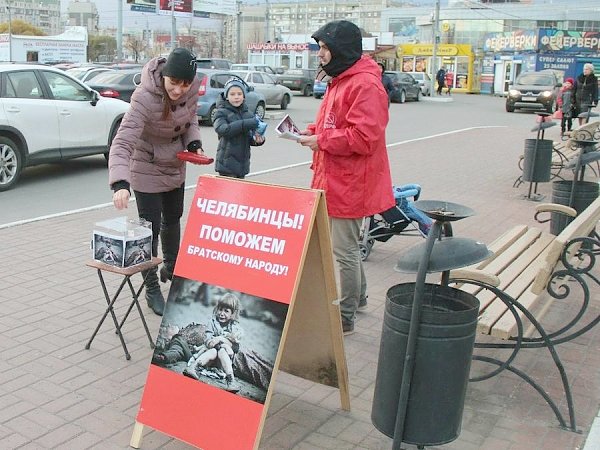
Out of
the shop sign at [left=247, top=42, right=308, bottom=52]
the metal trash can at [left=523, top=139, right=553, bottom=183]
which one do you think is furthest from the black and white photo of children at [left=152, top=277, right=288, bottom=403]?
the shop sign at [left=247, top=42, right=308, bottom=52]

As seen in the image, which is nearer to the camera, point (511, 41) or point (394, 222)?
point (394, 222)

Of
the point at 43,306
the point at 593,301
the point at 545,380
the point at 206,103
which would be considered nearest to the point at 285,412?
the point at 545,380

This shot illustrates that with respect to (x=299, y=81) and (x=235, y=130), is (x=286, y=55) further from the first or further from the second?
(x=235, y=130)

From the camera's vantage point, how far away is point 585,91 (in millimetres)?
16922

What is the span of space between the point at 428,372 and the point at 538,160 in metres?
7.27

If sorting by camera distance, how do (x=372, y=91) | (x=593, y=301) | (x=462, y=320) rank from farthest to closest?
1. (x=593, y=301)
2. (x=372, y=91)
3. (x=462, y=320)

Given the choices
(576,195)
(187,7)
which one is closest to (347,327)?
(576,195)

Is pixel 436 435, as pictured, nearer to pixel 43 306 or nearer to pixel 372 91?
pixel 372 91

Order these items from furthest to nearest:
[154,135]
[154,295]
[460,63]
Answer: [460,63] < [154,295] < [154,135]

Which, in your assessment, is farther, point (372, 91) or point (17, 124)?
point (17, 124)

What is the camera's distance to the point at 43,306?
513 centimetres

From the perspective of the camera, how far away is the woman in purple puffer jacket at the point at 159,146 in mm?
4184

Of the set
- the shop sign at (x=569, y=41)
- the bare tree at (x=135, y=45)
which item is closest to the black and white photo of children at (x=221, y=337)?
the shop sign at (x=569, y=41)

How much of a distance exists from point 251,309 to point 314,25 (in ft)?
332
